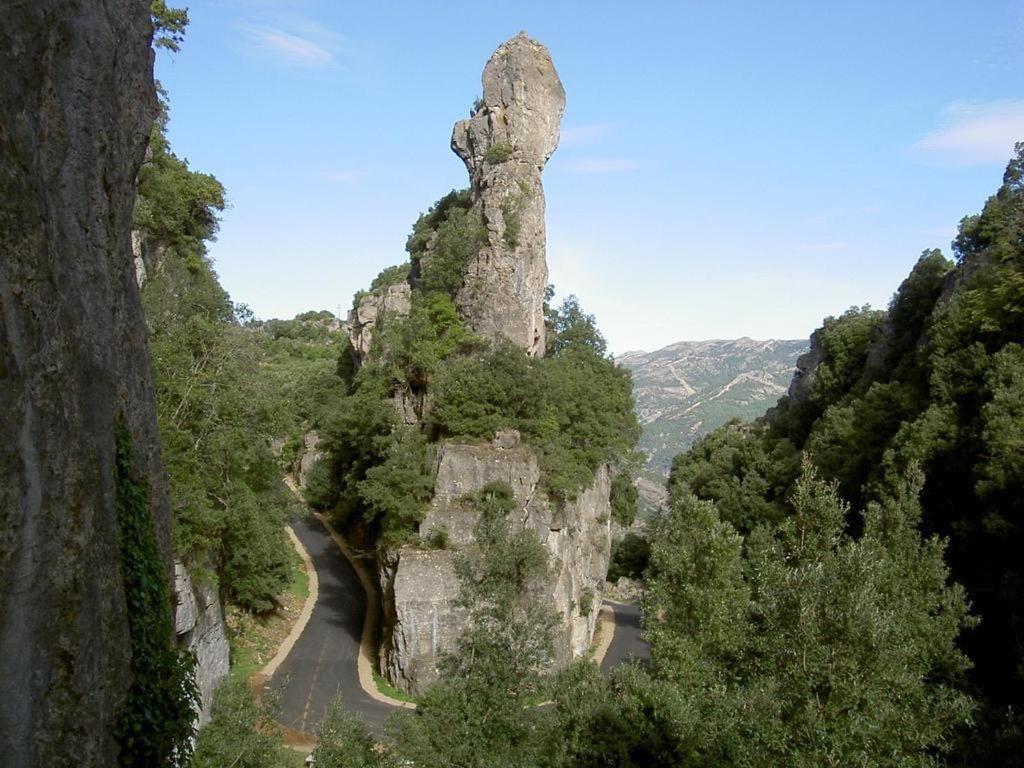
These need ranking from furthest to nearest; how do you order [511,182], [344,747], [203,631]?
1. [511,182]
2. [203,631]
3. [344,747]

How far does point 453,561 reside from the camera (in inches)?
1104

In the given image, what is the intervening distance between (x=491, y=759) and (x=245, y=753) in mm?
5445

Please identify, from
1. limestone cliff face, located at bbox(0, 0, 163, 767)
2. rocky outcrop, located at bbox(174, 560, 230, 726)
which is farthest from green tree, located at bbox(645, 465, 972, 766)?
rocky outcrop, located at bbox(174, 560, 230, 726)

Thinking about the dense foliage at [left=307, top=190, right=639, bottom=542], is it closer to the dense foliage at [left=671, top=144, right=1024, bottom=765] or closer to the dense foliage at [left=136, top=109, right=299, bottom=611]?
the dense foliage at [left=136, top=109, right=299, bottom=611]

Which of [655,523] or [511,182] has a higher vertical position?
[511,182]

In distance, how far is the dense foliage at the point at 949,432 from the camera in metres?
27.9

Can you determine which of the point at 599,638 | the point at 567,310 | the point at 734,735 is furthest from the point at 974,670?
the point at 567,310

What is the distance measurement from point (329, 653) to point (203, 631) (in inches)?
448

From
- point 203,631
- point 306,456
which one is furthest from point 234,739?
point 306,456

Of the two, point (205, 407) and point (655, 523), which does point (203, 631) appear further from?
point (655, 523)

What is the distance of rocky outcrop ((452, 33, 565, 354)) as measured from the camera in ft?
137

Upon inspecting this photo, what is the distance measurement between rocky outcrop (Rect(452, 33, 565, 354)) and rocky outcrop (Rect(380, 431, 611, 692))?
395 inches

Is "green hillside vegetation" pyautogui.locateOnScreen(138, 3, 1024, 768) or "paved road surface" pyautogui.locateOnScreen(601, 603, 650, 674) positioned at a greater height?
"green hillside vegetation" pyautogui.locateOnScreen(138, 3, 1024, 768)

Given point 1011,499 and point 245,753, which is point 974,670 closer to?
point 1011,499
